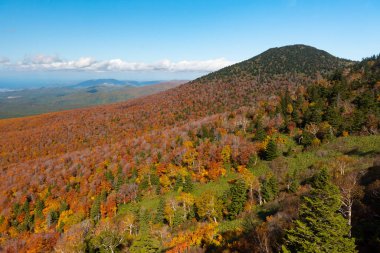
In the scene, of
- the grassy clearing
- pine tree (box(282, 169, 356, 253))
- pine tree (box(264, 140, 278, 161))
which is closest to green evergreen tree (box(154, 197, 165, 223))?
the grassy clearing

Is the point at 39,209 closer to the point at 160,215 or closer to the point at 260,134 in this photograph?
the point at 160,215

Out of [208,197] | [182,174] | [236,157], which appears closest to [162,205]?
[208,197]

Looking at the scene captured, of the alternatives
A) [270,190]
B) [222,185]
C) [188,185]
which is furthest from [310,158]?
[188,185]

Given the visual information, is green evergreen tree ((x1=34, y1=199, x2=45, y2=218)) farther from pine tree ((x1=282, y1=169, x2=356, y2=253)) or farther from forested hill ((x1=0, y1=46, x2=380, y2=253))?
pine tree ((x1=282, y1=169, x2=356, y2=253))

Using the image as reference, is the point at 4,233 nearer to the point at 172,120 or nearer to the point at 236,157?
the point at 236,157

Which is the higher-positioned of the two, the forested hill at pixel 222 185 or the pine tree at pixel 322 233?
the pine tree at pixel 322 233

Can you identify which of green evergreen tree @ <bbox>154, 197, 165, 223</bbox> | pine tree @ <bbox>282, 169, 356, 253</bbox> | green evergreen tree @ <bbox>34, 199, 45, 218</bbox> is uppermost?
pine tree @ <bbox>282, 169, 356, 253</bbox>

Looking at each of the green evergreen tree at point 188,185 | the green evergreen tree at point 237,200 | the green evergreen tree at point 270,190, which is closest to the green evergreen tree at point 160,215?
the green evergreen tree at point 188,185

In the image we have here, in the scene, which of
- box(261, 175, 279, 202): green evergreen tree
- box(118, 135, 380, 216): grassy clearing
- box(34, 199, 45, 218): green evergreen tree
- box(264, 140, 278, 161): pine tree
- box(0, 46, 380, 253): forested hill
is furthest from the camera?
A: box(34, 199, 45, 218): green evergreen tree

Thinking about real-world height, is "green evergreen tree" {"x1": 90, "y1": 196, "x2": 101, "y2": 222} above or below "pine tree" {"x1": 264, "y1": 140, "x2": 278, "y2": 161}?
below

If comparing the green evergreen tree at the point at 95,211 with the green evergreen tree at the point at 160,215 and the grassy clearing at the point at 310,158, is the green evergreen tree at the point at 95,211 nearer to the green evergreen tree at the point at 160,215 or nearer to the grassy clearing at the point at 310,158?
the grassy clearing at the point at 310,158
